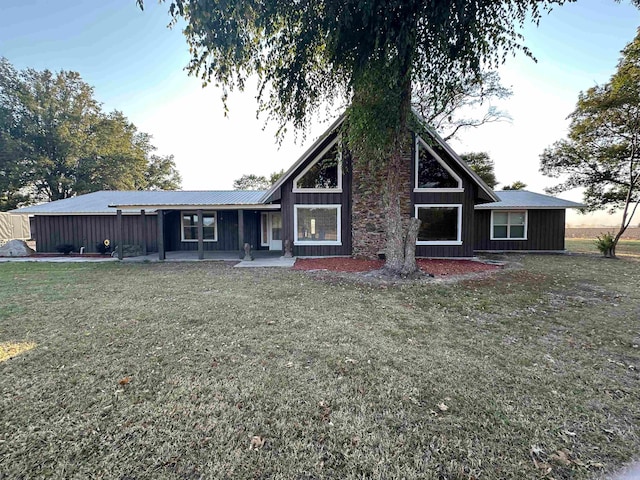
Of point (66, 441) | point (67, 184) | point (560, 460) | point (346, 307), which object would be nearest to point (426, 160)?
point (346, 307)

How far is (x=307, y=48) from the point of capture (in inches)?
302

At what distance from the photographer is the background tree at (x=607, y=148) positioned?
513 inches

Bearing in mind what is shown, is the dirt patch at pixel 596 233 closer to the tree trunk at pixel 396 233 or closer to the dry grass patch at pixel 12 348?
the tree trunk at pixel 396 233

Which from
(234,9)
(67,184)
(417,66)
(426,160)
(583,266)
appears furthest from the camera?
(67,184)

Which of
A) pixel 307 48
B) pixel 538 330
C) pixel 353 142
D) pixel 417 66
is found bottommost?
pixel 538 330

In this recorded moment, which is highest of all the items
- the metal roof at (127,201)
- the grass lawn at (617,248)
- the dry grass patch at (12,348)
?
the metal roof at (127,201)

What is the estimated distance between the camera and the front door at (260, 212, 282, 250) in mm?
15188

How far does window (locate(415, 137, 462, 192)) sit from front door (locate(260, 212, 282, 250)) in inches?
288

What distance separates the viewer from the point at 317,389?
9.20 ft

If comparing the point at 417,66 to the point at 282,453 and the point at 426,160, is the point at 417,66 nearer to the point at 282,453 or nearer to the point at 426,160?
the point at 426,160

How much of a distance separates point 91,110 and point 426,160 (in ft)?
101

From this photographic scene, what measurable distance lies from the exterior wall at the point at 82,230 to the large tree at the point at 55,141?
12142mm

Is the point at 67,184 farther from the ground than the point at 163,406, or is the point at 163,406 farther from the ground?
the point at 67,184

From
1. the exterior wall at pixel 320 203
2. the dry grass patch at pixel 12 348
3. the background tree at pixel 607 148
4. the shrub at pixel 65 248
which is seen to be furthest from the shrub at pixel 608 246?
the shrub at pixel 65 248
